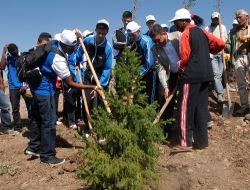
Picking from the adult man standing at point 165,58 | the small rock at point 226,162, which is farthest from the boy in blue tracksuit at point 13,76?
the small rock at point 226,162

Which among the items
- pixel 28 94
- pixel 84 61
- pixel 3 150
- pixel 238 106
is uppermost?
pixel 84 61

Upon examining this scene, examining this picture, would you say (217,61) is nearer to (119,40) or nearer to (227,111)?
(227,111)

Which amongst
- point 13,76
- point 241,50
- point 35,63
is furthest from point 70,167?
point 241,50

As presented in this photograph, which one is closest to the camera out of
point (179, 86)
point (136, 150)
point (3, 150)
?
point (136, 150)

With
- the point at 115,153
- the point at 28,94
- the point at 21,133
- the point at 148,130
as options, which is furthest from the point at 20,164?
the point at 148,130

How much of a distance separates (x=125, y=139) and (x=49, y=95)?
7.19ft

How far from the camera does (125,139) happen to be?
16.9ft

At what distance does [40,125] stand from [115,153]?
237cm

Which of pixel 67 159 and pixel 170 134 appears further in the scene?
pixel 170 134

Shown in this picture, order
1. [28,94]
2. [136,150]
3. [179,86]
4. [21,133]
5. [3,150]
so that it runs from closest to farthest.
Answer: [136,150] < [179,86] < [28,94] < [3,150] < [21,133]

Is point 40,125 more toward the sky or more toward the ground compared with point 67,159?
more toward the sky

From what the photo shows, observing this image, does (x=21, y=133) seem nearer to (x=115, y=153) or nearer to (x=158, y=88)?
(x=158, y=88)

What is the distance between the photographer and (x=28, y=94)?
7.56m

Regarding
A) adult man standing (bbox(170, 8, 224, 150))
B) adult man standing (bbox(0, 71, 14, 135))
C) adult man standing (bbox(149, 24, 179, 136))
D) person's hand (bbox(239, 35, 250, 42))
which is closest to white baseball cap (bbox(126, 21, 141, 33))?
adult man standing (bbox(149, 24, 179, 136))
